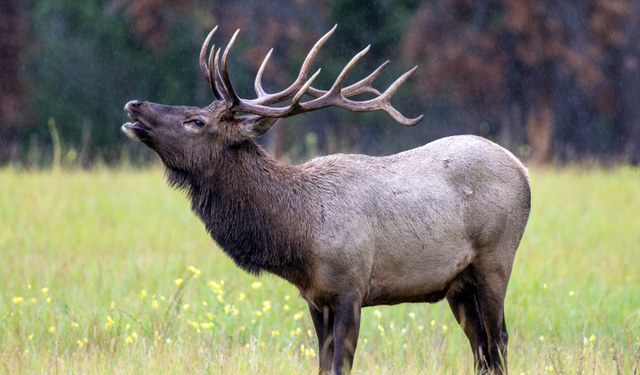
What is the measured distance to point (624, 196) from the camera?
1143 centimetres

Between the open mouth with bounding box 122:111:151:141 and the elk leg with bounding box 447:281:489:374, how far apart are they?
233 centimetres

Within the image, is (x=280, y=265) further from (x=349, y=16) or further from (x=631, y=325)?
(x=349, y=16)

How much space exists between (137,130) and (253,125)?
2.34ft

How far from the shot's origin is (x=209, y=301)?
268 inches

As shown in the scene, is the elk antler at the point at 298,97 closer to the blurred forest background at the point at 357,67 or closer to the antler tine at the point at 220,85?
the antler tine at the point at 220,85

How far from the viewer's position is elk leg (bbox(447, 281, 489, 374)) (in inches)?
205

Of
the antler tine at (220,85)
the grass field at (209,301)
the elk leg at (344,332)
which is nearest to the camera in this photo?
→ the elk leg at (344,332)

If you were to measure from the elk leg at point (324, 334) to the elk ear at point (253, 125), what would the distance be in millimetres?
1144

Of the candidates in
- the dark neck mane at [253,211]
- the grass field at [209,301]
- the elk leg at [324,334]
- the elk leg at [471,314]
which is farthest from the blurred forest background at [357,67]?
the elk leg at [324,334]

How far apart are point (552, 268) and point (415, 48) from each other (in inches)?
565

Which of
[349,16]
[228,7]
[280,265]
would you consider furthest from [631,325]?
[349,16]

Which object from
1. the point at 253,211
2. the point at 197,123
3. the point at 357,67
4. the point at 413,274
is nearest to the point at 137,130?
the point at 197,123

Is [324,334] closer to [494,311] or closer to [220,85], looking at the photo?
[494,311]

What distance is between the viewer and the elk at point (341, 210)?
15.1 ft
